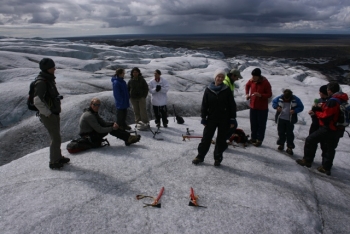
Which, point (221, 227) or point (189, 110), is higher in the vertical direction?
point (221, 227)

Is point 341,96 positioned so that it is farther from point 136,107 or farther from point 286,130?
point 136,107

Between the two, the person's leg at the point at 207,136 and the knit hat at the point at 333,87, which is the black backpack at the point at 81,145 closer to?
the person's leg at the point at 207,136

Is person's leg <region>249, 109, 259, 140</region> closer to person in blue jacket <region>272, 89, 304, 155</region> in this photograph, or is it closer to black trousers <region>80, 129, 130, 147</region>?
person in blue jacket <region>272, 89, 304, 155</region>

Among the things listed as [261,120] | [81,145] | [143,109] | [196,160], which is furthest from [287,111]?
[81,145]

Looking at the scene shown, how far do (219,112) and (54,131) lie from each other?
448 centimetres

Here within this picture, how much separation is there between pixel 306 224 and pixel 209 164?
3.07 metres

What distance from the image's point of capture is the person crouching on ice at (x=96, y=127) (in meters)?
8.13

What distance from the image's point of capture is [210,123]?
715cm

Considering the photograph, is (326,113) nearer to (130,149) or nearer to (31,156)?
(130,149)

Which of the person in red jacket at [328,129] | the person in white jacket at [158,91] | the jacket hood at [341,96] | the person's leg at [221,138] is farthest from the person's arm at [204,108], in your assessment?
the person in white jacket at [158,91]

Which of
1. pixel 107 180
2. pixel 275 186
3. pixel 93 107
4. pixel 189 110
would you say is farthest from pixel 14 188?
pixel 189 110

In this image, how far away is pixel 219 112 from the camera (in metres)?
6.95

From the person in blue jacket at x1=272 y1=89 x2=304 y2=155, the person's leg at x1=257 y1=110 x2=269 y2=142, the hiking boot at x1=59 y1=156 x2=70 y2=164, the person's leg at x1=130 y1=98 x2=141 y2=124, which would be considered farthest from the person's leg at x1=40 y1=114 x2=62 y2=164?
the person in blue jacket at x1=272 y1=89 x2=304 y2=155

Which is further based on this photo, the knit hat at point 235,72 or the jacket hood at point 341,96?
the knit hat at point 235,72
